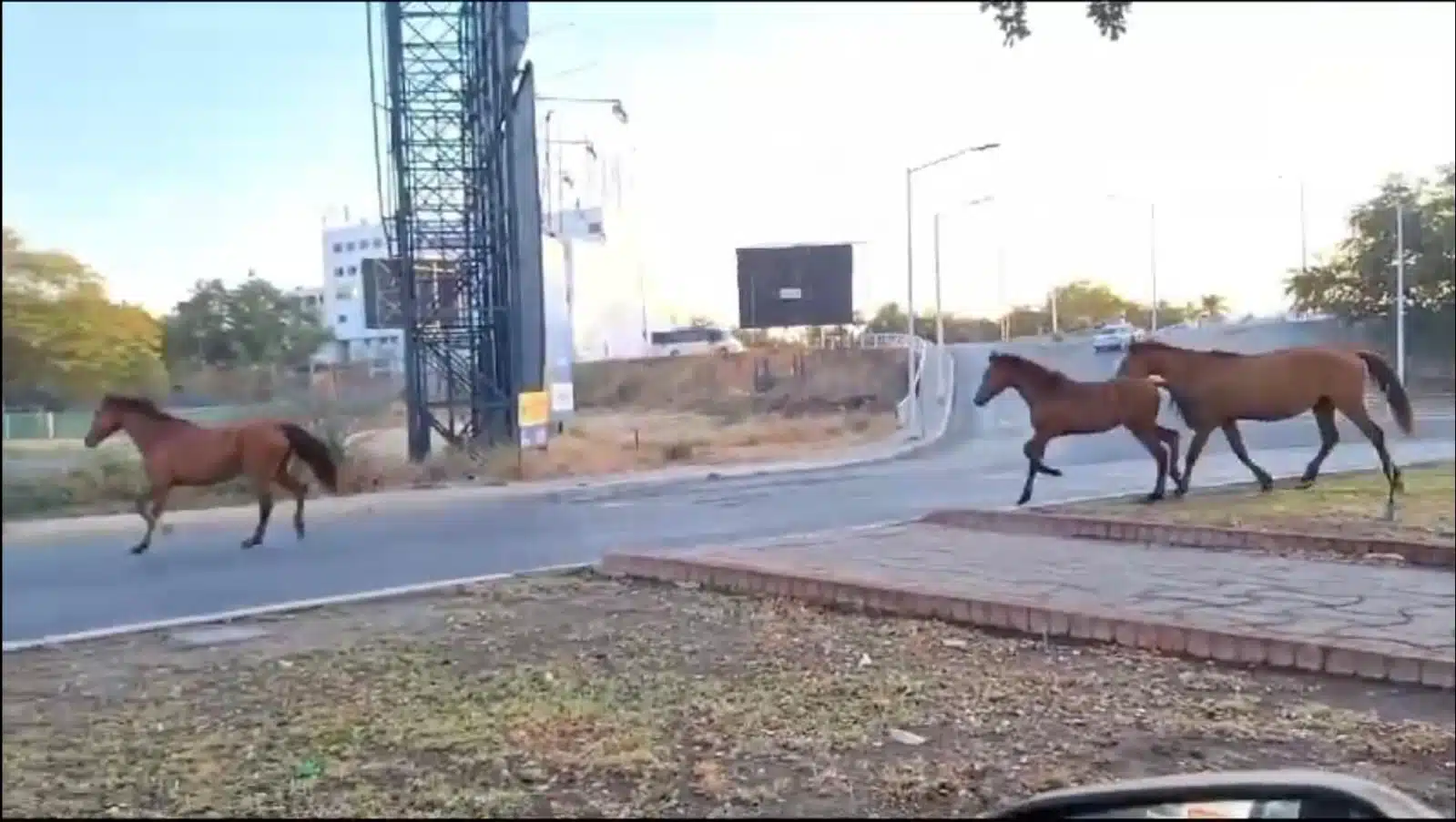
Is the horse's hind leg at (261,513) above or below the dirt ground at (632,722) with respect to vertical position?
above

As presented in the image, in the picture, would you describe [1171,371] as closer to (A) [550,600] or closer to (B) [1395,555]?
(B) [1395,555]

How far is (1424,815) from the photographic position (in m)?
0.95

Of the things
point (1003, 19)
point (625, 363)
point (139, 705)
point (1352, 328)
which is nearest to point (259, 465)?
point (139, 705)

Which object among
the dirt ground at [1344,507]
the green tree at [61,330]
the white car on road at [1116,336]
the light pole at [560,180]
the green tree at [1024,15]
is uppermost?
the green tree at [1024,15]

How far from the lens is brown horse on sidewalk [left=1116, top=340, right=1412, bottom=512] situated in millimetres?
2830

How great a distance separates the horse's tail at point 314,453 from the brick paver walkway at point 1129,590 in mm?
1493

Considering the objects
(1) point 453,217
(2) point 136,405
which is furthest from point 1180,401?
(2) point 136,405

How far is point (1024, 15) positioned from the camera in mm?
1819

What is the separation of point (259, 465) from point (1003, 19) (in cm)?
102

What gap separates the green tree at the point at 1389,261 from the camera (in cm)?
253

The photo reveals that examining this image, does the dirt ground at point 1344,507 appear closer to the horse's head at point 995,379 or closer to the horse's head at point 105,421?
the horse's head at point 995,379

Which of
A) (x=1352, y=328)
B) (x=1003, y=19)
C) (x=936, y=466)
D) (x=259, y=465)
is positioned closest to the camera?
(x=259, y=465)

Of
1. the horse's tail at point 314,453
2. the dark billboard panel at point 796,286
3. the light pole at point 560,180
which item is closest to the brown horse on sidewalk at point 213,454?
the horse's tail at point 314,453

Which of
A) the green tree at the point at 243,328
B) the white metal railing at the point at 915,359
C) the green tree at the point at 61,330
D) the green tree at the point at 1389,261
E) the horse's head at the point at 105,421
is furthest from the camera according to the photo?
the green tree at the point at 1389,261
